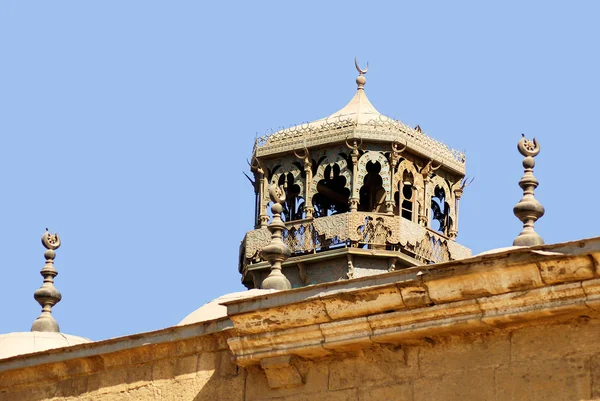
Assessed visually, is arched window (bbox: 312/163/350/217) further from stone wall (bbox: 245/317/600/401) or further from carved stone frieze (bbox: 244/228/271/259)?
stone wall (bbox: 245/317/600/401)

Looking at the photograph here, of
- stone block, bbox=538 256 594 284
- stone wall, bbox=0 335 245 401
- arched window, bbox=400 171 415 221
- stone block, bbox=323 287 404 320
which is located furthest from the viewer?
arched window, bbox=400 171 415 221

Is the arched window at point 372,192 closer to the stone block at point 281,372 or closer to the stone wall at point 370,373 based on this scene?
the stone wall at point 370,373

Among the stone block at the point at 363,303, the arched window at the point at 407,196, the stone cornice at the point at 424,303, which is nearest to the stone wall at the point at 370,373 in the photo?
the stone cornice at the point at 424,303

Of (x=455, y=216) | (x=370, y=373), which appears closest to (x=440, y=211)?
(x=455, y=216)

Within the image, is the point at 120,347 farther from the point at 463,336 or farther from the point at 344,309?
the point at 463,336

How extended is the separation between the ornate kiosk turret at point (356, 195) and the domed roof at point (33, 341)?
1155cm

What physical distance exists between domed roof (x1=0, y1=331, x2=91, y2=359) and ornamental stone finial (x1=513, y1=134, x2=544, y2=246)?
5081 millimetres

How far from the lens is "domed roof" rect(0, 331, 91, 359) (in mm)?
17875

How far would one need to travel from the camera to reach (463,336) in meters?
12.3

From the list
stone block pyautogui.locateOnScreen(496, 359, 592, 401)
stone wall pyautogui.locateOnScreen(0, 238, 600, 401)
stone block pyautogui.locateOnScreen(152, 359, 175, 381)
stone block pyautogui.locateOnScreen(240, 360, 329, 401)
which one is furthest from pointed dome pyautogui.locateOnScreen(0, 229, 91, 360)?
stone block pyautogui.locateOnScreen(496, 359, 592, 401)

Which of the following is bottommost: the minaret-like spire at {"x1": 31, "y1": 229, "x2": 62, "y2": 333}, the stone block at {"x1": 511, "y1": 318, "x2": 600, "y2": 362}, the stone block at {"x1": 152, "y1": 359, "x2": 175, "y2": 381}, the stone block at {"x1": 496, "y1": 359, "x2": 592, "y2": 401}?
the stone block at {"x1": 496, "y1": 359, "x2": 592, "y2": 401}

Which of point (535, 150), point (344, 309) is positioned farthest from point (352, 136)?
point (344, 309)

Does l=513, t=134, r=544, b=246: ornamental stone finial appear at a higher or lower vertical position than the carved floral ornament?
lower

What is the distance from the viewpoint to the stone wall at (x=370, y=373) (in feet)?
38.5
